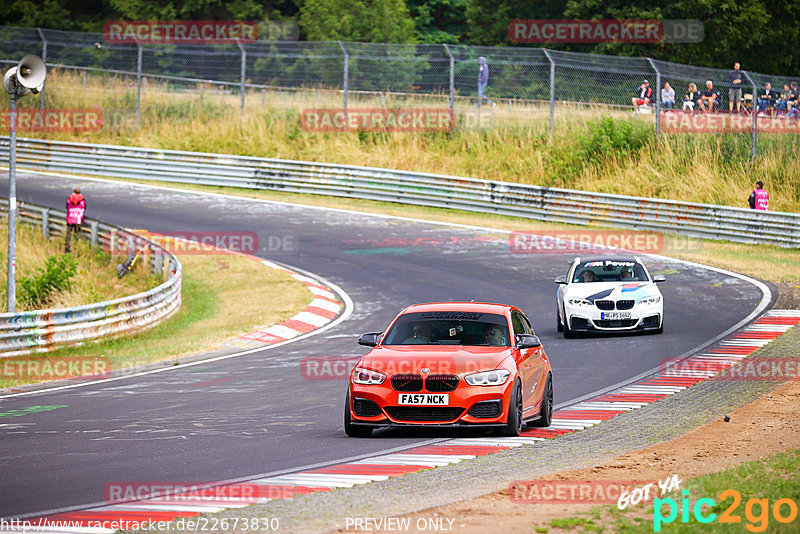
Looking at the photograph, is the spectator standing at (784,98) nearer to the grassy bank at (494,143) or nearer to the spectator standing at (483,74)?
the grassy bank at (494,143)

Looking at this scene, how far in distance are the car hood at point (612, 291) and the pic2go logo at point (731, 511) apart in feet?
39.3

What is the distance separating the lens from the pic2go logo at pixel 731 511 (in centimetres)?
702

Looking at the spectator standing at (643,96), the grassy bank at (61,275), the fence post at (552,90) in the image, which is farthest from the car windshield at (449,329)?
the spectator standing at (643,96)

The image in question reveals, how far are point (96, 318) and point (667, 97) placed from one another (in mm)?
21118

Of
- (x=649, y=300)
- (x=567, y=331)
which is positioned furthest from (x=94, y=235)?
(x=649, y=300)

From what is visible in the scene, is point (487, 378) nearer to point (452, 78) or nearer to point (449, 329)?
point (449, 329)

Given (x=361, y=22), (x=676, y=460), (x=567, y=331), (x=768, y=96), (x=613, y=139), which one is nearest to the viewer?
(x=676, y=460)

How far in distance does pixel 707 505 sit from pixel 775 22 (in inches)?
1971

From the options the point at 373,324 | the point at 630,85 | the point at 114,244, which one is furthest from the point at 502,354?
the point at 630,85

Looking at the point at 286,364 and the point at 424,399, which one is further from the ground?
the point at 424,399

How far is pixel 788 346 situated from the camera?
57.9 feet

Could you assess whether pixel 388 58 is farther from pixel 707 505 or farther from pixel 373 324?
pixel 707 505

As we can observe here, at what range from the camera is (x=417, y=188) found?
3634 cm

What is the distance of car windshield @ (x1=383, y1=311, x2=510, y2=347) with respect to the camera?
12.0 meters
